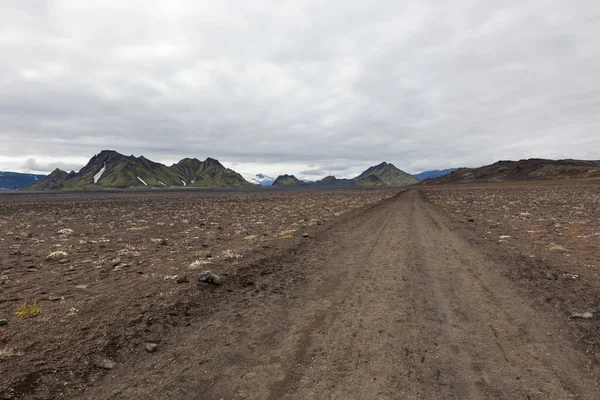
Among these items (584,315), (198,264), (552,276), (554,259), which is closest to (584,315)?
(584,315)

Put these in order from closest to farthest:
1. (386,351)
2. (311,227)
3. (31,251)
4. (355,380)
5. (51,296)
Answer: (355,380) < (386,351) < (51,296) < (31,251) < (311,227)

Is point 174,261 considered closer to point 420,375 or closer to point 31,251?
point 31,251

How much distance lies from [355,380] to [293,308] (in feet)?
11.3

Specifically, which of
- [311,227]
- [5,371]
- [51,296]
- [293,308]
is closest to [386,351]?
[293,308]

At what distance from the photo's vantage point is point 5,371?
18.6 ft

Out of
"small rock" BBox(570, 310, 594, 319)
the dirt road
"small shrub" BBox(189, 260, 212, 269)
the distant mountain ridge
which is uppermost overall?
the distant mountain ridge

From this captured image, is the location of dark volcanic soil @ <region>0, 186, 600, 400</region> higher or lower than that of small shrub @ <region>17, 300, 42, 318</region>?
lower

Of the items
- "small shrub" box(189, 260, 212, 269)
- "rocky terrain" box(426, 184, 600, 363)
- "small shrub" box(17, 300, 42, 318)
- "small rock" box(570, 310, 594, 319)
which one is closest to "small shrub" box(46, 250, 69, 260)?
"small shrub" box(189, 260, 212, 269)

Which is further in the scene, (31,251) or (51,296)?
(31,251)

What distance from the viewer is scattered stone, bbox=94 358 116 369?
19.7 feet

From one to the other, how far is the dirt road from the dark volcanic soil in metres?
0.03

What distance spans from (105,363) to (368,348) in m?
4.79

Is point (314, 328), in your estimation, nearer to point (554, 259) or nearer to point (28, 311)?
point (28, 311)

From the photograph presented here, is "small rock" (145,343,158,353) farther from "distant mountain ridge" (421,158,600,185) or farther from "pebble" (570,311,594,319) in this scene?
"distant mountain ridge" (421,158,600,185)
